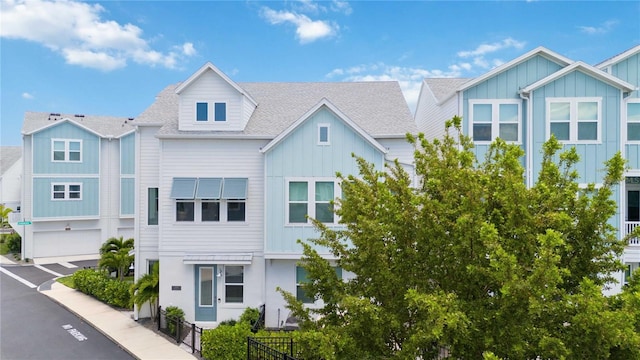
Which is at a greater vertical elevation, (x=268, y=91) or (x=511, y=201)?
(x=268, y=91)

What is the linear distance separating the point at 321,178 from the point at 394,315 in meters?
9.09

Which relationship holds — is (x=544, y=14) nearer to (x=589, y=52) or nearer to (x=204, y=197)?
(x=589, y=52)

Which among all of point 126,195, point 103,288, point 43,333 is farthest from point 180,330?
point 126,195

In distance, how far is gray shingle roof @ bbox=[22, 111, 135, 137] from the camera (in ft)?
93.1

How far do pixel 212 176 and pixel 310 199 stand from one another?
14.1ft

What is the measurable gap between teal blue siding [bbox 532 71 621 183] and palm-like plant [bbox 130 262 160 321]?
1658cm

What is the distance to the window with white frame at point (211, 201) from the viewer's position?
14.9 m

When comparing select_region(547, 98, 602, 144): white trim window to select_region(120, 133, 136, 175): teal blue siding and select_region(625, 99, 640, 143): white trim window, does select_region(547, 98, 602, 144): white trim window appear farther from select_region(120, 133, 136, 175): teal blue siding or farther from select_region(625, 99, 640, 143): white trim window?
select_region(120, 133, 136, 175): teal blue siding

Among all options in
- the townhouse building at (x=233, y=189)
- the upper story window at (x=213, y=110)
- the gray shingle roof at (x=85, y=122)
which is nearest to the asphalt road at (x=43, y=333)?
the townhouse building at (x=233, y=189)

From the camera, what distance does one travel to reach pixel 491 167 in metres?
6.39

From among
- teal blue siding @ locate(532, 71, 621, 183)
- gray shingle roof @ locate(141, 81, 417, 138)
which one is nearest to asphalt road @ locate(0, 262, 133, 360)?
gray shingle roof @ locate(141, 81, 417, 138)

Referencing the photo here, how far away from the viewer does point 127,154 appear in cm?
3048

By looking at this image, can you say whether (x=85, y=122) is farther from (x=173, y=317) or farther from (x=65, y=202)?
(x=173, y=317)

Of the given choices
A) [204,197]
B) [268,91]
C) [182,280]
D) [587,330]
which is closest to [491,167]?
[587,330]
